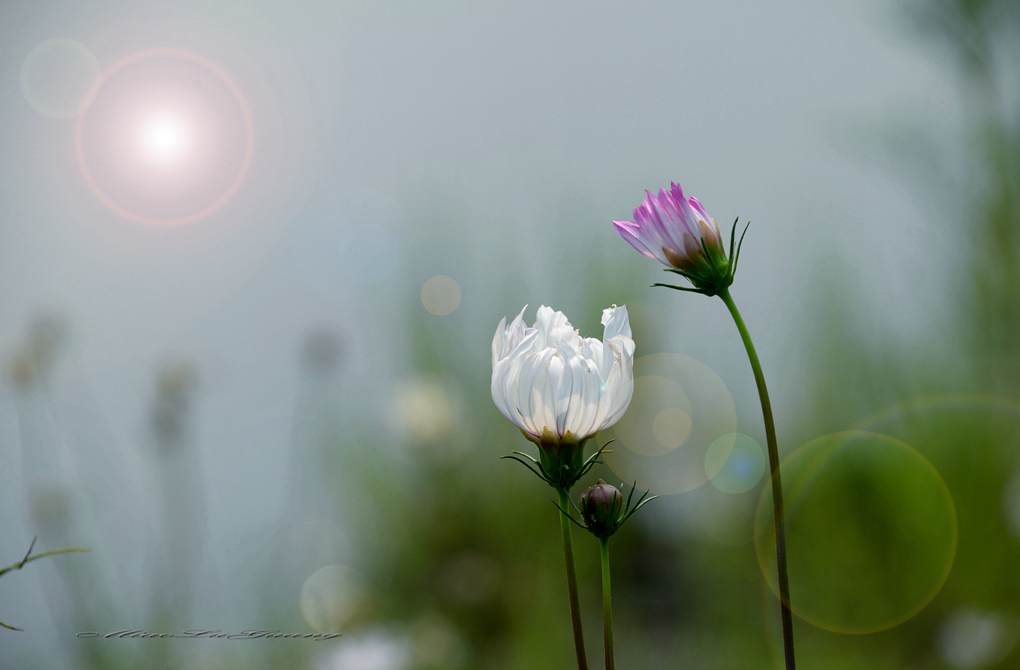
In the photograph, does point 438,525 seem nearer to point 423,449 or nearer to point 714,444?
point 423,449

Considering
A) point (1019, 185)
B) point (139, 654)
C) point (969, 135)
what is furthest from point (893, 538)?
point (139, 654)

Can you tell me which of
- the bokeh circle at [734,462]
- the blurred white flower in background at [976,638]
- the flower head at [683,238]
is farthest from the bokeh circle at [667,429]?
the flower head at [683,238]

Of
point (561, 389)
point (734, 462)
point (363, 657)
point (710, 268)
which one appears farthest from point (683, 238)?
point (734, 462)

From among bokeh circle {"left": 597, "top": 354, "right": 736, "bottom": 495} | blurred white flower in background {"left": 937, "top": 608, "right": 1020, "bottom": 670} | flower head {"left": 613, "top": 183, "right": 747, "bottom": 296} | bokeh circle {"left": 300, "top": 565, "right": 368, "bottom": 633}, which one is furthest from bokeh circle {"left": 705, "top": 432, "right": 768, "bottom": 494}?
flower head {"left": 613, "top": 183, "right": 747, "bottom": 296}

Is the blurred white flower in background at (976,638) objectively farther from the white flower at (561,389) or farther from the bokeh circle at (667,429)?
the white flower at (561,389)

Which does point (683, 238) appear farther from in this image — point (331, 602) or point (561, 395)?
point (331, 602)

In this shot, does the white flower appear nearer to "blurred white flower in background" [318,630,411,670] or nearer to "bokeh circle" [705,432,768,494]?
"blurred white flower in background" [318,630,411,670]
